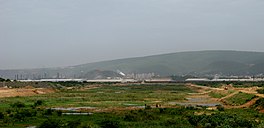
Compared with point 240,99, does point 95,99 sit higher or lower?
higher

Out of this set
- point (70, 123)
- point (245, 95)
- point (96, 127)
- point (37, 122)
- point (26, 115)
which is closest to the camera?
point (96, 127)

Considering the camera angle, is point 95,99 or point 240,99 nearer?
point 240,99

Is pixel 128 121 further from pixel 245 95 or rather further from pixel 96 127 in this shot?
pixel 245 95

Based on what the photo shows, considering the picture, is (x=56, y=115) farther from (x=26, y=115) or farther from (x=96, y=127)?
(x=96, y=127)

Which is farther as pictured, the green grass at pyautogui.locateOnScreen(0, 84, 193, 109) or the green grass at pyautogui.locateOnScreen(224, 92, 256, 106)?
the green grass at pyautogui.locateOnScreen(224, 92, 256, 106)

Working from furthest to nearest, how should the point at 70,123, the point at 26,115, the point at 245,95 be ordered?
the point at 245,95 < the point at 26,115 < the point at 70,123

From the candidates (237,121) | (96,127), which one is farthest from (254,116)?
(96,127)

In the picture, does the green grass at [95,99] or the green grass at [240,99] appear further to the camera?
the green grass at [240,99]

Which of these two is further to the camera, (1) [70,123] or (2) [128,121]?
(2) [128,121]

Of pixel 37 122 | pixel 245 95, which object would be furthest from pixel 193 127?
pixel 245 95
